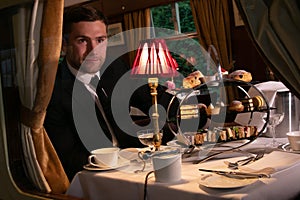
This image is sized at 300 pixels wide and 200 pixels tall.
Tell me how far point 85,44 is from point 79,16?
0.27 feet

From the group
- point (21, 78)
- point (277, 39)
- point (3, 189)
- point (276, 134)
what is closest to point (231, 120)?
point (276, 134)

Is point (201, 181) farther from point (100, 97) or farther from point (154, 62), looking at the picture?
point (100, 97)

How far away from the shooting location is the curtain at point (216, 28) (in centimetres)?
129

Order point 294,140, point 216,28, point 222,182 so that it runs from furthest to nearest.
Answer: point 216,28 < point 294,140 < point 222,182

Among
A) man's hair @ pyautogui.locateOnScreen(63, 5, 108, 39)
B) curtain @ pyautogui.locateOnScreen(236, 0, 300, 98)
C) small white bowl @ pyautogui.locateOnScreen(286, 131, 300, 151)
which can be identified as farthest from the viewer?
man's hair @ pyautogui.locateOnScreen(63, 5, 108, 39)

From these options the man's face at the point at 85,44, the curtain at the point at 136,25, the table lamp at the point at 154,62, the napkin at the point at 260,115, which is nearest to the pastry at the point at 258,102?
the napkin at the point at 260,115

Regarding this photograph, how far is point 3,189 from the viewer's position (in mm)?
1231

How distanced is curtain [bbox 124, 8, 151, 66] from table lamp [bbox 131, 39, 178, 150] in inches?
1.3

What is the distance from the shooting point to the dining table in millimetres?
778

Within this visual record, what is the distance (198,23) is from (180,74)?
19cm

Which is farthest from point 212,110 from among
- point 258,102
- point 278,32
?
point 278,32

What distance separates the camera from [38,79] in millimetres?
1135

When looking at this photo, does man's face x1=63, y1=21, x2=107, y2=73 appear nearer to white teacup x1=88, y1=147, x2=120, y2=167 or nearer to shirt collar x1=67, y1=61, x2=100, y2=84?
shirt collar x1=67, y1=61, x2=100, y2=84

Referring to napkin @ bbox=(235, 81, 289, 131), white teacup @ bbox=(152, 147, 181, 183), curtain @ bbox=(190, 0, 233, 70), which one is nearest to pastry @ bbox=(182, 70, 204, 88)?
curtain @ bbox=(190, 0, 233, 70)
